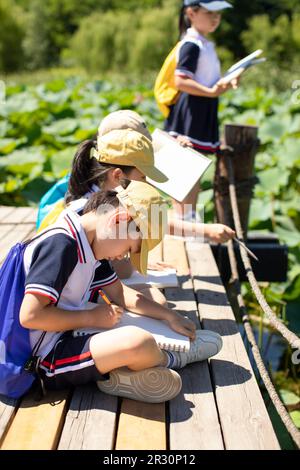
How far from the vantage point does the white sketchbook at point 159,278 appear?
2.87 metres

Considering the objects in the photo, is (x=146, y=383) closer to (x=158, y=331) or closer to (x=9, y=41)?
(x=158, y=331)

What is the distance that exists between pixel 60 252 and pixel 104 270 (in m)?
0.37

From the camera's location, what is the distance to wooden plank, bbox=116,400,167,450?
1.84 metres

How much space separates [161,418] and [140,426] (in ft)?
0.24

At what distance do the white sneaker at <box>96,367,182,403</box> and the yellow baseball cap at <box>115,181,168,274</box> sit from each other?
299mm

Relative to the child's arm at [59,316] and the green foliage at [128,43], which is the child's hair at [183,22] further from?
the green foliage at [128,43]

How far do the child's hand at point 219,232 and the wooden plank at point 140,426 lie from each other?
0.83m

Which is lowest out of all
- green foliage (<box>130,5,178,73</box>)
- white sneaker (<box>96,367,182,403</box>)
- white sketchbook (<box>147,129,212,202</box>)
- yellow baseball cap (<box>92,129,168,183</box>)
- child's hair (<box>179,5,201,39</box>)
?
green foliage (<box>130,5,178,73</box>)

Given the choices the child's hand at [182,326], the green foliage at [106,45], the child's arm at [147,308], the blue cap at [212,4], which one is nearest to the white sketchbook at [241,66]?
the blue cap at [212,4]

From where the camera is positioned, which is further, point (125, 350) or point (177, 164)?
point (177, 164)

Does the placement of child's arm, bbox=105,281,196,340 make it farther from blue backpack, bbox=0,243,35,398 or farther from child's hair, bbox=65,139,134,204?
child's hair, bbox=65,139,134,204

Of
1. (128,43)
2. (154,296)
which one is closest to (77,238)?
(154,296)

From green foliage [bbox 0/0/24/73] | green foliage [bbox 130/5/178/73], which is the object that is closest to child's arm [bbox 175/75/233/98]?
green foliage [bbox 130/5/178/73]

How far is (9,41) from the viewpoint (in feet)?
106
